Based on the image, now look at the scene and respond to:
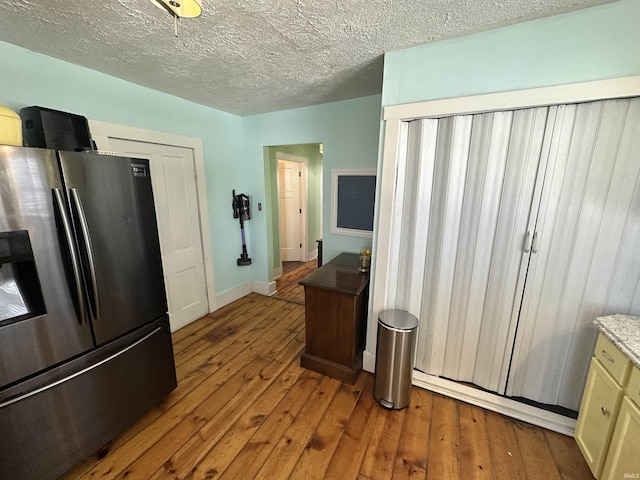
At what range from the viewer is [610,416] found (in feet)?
4.01

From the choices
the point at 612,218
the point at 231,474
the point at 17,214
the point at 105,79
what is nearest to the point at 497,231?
the point at 612,218

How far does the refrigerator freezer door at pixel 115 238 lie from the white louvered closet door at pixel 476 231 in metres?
1.74

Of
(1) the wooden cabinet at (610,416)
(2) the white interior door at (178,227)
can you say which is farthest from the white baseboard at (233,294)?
(1) the wooden cabinet at (610,416)

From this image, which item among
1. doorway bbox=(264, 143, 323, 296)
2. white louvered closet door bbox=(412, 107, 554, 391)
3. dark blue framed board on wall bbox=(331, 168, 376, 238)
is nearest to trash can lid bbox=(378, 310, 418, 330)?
white louvered closet door bbox=(412, 107, 554, 391)

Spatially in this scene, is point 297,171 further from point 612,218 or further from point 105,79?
point 612,218

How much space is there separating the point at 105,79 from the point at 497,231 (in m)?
3.09

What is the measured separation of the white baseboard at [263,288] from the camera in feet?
12.2

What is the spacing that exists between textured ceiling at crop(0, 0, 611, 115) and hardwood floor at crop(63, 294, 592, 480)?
239 cm

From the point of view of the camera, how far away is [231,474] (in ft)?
4.65

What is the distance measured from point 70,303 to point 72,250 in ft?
0.88

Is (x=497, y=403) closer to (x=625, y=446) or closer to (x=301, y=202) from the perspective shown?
(x=625, y=446)

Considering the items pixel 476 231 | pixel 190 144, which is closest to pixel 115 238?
pixel 190 144

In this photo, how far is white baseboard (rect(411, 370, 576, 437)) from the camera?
1632mm

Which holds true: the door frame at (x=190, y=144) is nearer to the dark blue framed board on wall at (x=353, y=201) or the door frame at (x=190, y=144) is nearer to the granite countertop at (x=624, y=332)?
the dark blue framed board on wall at (x=353, y=201)
